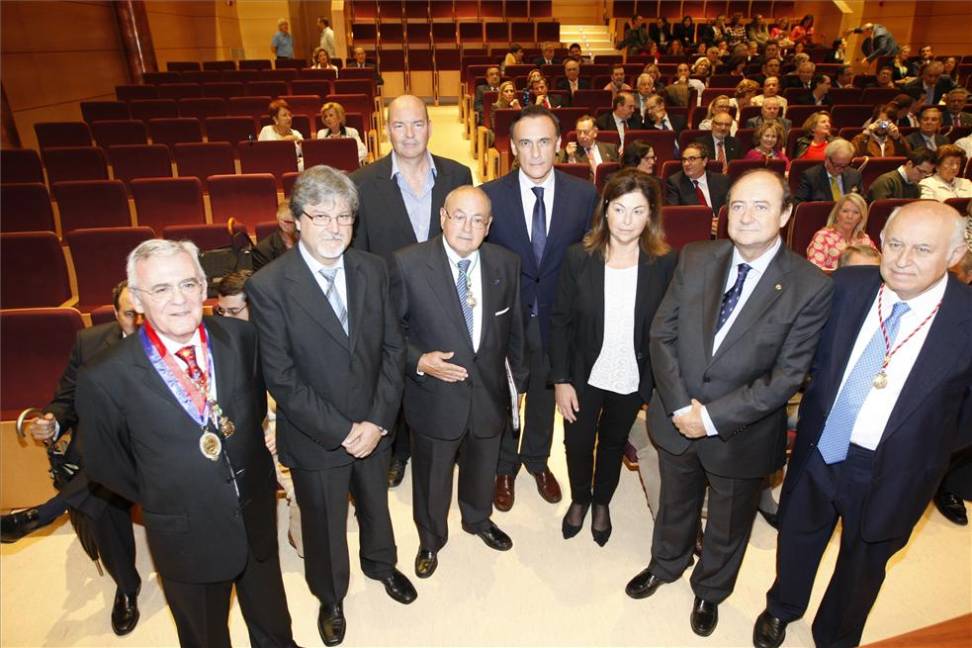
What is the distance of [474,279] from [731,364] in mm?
949

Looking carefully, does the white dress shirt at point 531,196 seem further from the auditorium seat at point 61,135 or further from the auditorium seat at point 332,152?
the auditorium seat at point 61,135

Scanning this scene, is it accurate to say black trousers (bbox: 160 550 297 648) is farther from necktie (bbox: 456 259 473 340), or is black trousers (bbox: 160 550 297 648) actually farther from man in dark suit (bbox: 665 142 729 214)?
man in dark suit (bbox: 665 142 729 214)

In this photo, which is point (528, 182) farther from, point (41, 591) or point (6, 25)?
point (6, 25)

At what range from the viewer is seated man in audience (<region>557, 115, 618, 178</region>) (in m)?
5.06

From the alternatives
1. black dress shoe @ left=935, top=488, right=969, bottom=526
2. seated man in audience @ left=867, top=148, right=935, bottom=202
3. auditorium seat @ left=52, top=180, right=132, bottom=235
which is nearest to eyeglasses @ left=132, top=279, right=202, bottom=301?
black dress shoe @ left=935, top=488, right=969, bottom=526

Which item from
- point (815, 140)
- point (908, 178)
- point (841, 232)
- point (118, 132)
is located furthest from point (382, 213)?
point (118, 132)

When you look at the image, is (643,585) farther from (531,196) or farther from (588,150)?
(588,150)

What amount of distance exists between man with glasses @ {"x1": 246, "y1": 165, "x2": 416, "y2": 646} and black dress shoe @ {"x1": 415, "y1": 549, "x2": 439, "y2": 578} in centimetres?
35

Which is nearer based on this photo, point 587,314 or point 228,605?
point 228,605

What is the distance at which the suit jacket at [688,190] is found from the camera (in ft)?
15.2

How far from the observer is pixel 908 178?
15.5 feet

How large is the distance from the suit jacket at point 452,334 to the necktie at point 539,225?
14.2 inches

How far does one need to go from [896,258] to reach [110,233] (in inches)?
162

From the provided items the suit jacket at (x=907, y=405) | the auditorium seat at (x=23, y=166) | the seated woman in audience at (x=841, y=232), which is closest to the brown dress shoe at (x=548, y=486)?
the suit jacket at (x=907, y=405)
